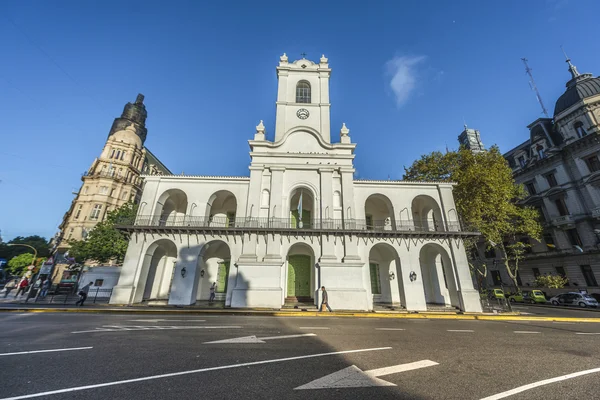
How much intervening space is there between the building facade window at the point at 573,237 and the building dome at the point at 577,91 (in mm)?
14740

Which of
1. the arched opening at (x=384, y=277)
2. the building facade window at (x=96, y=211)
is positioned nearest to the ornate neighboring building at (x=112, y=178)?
the building facade window at (x=96, y=211)

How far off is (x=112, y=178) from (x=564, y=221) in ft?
215

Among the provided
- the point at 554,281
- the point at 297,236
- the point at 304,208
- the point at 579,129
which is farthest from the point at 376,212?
the point at 579,129

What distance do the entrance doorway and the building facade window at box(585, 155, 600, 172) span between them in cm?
3288

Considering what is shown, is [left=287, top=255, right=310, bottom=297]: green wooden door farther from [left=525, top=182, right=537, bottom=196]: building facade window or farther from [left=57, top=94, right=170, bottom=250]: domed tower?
[left=525, top=182, right=537, bottom=196]: building facade window

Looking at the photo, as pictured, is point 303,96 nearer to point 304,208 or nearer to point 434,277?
point 304,208

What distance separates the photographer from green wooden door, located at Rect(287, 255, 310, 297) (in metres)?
18.5

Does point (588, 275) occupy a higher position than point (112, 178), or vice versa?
point (112, 178)

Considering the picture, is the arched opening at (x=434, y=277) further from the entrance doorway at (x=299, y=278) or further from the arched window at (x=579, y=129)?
the arched window at (x=579, y=129)

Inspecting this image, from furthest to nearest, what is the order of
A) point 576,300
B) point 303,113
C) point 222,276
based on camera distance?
point 303,113, point 576,300, point 222,276

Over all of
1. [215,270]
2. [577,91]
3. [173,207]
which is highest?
[577,91]

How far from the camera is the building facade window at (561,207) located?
27.7 metres

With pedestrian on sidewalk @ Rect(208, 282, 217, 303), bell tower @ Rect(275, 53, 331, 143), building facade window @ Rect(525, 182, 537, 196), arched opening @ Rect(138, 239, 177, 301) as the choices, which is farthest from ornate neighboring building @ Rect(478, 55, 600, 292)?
arched opening @ Rect(138, 239, 177, 301)

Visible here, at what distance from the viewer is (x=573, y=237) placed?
87.4 ft
